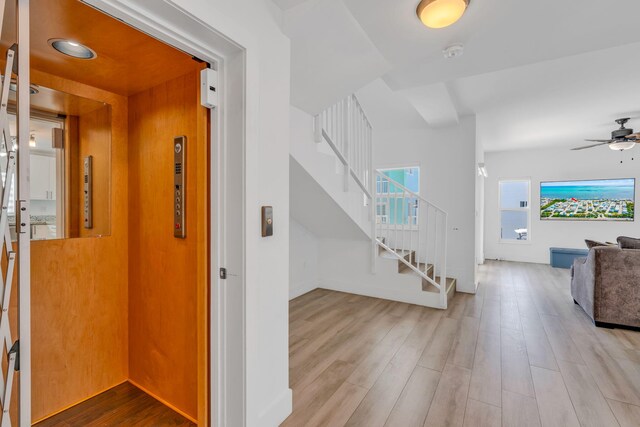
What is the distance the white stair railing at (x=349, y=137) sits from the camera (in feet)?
9.84

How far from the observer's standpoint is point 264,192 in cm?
150

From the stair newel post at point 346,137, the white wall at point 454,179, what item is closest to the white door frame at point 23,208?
the stair newel post at point 346,137

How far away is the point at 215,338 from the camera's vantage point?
1432 mm

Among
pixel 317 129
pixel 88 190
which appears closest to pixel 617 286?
pixel 317 129

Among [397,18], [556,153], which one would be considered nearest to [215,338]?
[397,18]

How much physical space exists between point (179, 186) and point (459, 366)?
239cm

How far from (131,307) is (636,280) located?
174 inches

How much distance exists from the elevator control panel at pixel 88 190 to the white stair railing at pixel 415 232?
2985 millimetres

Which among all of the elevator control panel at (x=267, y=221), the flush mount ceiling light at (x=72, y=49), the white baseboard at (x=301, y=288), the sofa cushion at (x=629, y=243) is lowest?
the white baseboard at (x=301, y=288)

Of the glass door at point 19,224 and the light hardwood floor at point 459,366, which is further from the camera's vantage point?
the light hardwood floor at point 459,366

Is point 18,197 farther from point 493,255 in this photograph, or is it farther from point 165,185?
point 493,255

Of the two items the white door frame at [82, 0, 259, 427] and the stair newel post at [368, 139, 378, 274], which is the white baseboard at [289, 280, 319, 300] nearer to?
the stair newel post at [368, 139, 378, 274]

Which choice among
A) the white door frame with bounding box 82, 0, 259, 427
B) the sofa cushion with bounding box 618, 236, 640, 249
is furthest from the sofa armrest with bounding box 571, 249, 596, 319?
the white door frame with bounding box 82, 0, 259, 427

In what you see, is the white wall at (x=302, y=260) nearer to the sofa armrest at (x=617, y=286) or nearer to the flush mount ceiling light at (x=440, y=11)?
the flush mount ceiling light at (x=440, y=11)
